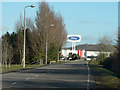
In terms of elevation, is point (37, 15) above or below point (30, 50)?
above

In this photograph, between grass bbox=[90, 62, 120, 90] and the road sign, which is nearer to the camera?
grass bbox=[90, 62, 120, 90]

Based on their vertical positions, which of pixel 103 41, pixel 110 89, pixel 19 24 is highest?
pixel 19 24

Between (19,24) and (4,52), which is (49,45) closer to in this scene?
(19,24)

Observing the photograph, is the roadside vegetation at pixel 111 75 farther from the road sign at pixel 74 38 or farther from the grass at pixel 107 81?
the road sign at pixel 74 38

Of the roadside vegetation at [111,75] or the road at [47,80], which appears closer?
the road at [47,80]

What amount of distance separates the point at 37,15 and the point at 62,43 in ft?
93.2

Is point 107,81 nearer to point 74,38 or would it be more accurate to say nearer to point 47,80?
point 47,80

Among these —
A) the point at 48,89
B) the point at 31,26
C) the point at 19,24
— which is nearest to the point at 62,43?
the point at 19,24

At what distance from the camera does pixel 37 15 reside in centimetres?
6606

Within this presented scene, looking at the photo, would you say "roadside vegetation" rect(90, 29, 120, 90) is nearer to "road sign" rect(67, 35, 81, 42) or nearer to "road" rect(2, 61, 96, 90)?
"road" rect(2, 61, 96, 90)

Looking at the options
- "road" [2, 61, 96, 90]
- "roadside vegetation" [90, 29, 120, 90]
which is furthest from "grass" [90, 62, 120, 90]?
"road" [2, 61, 96, 90]

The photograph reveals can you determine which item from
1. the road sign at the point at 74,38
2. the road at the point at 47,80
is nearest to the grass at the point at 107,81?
the road at the point at 47,80

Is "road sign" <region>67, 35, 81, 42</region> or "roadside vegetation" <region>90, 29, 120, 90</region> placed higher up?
"road sign" <region>67, 35, 81, 42</region>

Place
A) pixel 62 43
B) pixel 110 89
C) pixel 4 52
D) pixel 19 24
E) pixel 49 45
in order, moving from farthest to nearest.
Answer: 1. pixel 62 43
2. pixel 19 24
3. pixel 49 45
4. pixel 4 52
5. pixel 110 89
